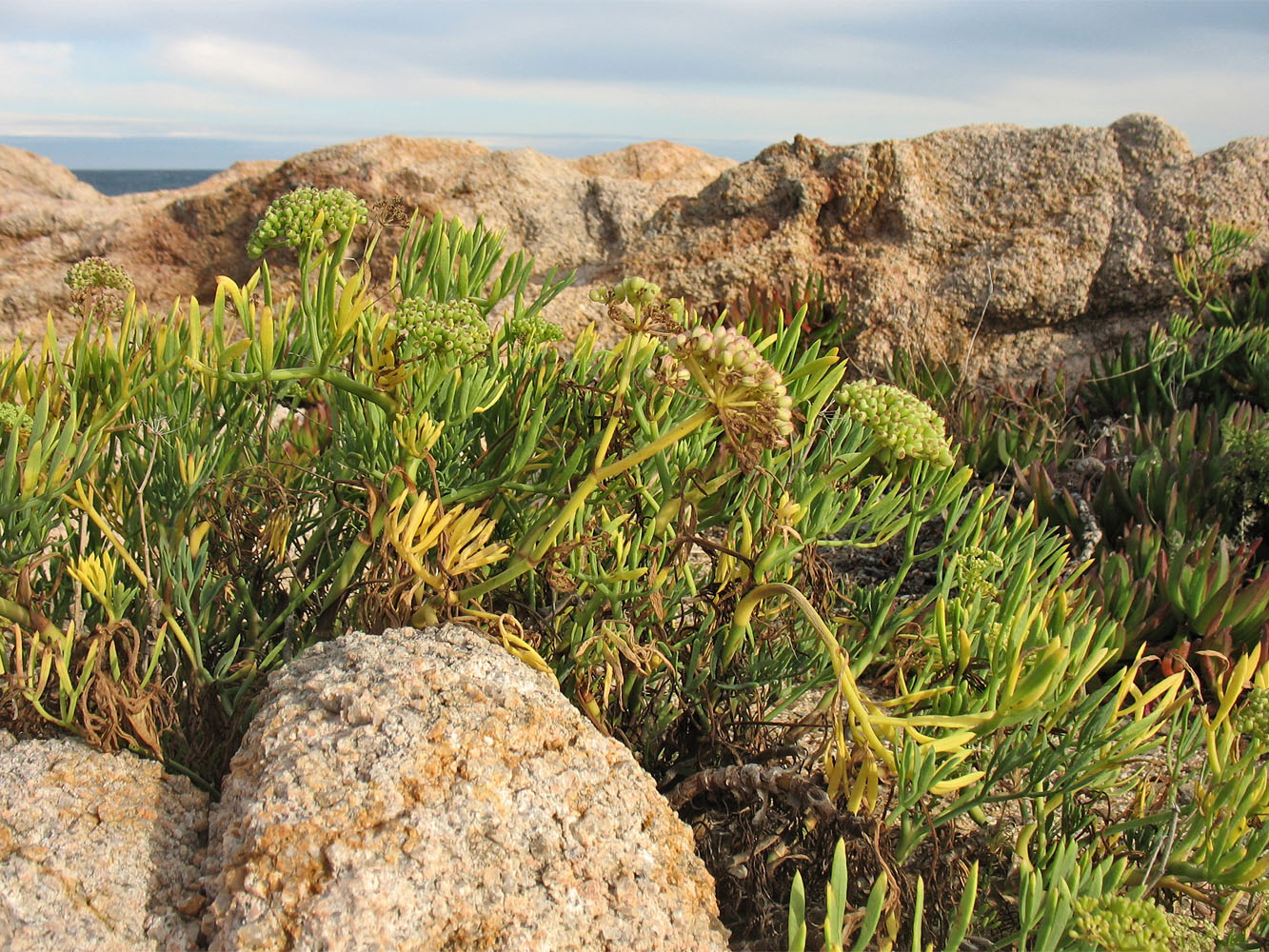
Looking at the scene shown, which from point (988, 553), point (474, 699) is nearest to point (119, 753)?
point (474, 699)

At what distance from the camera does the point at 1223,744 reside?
1.71 m

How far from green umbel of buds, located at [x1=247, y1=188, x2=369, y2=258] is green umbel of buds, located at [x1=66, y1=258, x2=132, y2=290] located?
506 mm

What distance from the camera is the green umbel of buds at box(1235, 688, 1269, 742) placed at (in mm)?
1610

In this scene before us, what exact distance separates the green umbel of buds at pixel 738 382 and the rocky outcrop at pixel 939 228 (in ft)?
12.4

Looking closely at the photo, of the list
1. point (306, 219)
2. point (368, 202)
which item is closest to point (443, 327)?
point (306, 219)

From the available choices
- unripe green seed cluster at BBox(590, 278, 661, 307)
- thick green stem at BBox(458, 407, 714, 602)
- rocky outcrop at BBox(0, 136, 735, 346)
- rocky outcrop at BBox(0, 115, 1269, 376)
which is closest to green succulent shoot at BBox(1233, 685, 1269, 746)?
thick green stem at BBox(458, 407, 714, 602)

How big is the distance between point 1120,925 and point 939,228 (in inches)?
190

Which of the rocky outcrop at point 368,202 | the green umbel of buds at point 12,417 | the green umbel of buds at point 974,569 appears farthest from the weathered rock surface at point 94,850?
the rocky outcrop at point 368,202

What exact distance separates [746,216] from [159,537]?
435 cm

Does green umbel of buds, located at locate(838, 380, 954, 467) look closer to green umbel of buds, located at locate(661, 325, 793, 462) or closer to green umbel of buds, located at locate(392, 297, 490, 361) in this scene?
green umbel of buds, located at locate(661, 325, 793, 462)

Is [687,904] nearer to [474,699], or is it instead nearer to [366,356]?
[474,699]

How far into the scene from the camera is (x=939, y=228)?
5.52 metres

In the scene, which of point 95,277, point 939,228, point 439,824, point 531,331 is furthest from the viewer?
point 939,228

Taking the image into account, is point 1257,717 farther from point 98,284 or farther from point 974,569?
point 98,284
